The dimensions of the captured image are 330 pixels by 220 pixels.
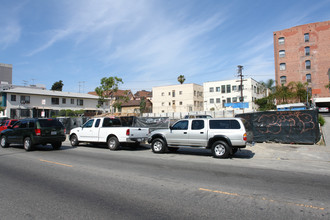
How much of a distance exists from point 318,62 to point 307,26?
357 inches

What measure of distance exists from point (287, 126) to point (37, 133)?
50.3 ft

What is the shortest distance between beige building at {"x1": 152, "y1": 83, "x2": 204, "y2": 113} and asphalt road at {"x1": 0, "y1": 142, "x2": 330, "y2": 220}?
55.4 metres

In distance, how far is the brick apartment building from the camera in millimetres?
53719

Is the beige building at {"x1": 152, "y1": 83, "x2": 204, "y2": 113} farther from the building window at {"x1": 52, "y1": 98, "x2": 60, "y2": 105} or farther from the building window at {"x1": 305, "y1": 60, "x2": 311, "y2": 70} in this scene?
the building window at {"x1": 52, "y1": 98, "x2": 60, "y2": 105}

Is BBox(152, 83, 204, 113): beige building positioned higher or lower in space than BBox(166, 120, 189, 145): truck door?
higher

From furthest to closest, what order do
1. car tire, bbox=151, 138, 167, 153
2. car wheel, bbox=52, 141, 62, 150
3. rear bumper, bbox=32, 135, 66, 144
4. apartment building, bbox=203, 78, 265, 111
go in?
apartment building, bbox=203, 78, 265, 111, car wheel, bbox=52, 141, 62, 150, rear bumper, bbox=32, 135, 66, 144, car tire, bbox=151, 138, 167, 153

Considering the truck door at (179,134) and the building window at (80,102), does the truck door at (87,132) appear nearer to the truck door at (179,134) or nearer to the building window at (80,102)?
the truck door at (179,134)

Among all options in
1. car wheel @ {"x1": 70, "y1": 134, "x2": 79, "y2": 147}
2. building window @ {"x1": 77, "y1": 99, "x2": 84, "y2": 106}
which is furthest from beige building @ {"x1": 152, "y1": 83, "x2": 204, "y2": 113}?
car wheel @ {"x1": 70, "y1": 134, "x2": 79, "y2": 147}

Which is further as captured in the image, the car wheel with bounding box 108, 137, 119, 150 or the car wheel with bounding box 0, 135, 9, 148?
the car wheel with bounding box 0, 135, 9, 148

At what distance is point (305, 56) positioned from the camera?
5534 centimetres

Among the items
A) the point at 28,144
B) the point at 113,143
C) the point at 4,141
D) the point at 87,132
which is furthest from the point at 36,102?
the point at 113,143

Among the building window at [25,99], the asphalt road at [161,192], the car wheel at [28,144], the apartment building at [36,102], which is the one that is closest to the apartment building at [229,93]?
the apartment building at [36,102]

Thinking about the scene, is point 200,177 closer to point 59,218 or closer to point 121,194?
point 121,194

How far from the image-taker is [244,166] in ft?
29.6
